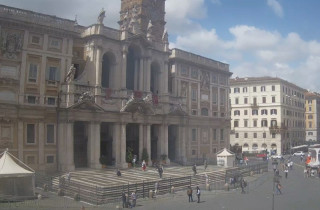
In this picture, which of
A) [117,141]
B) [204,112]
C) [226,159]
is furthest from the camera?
[204,112]

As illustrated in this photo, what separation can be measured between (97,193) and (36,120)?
580 inches

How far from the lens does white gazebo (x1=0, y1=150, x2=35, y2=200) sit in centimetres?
2933

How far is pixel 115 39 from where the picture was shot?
157 feet

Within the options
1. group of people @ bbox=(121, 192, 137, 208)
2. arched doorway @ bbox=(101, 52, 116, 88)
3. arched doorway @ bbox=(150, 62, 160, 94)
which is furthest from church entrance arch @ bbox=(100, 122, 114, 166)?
group of people @ bbox=(121, 192, 137, 208)

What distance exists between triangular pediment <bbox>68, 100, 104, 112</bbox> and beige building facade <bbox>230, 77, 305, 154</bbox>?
5463cm

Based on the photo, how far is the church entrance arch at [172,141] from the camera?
57281mm

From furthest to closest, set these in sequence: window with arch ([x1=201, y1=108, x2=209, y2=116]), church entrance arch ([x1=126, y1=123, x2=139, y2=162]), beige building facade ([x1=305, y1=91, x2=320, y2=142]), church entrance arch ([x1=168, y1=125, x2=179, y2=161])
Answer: beige building facade ([x1=305, y1=91, x2=320, y2=142]) < window with arch ([x1=201, y1=108, x2=209, y2=116]) < church entrance arch ([x1=168, y1=125, x2=179, y2=161]) < church entrance arch ([x1=126, y1=123, x2=139, y2=162])

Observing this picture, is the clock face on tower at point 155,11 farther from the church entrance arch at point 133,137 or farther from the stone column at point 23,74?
the stone column at point 23,74

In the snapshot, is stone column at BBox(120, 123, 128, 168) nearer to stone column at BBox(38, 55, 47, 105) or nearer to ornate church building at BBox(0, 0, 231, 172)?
ornate church building at BBox(0, 0, 231, 172)

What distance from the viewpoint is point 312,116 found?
11738 centimetres

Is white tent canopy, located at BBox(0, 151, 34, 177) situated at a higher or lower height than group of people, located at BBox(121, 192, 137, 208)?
higher

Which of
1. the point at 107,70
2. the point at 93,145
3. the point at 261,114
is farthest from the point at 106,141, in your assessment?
the point at 261,114

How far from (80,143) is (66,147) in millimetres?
4419

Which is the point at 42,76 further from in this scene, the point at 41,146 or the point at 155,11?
the point at 155,11
